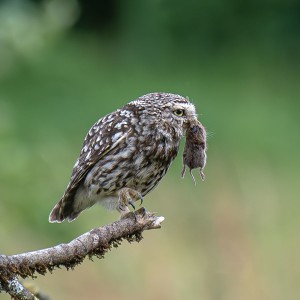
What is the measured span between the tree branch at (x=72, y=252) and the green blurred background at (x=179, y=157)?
3189mm

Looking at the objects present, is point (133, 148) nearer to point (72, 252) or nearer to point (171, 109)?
point (171, 109)

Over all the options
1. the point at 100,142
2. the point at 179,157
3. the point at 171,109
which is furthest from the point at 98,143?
the point at 179,157

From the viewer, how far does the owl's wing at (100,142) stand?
22.7 feet

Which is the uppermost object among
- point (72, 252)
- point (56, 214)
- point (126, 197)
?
point (56, 214)

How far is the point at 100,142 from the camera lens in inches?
274

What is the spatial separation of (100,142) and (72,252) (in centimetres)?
202

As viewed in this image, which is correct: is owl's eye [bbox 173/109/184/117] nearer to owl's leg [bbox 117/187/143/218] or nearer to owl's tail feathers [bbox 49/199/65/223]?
owl's leg [bbox 117/187/143/218]

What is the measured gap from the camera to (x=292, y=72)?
60.0ft

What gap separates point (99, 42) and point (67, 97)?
2221 millimetres

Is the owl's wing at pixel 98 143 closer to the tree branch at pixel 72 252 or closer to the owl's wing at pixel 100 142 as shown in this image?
the owl's wing at pixel 100 142

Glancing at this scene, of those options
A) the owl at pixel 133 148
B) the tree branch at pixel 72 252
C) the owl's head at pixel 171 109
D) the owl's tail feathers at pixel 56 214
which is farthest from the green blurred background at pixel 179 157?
the tree branch at pixel 72 252

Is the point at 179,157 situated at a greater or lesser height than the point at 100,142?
greater

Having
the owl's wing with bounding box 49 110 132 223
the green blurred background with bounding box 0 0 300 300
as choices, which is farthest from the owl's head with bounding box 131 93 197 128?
the green blurred background with bounding box 0 0 300 300

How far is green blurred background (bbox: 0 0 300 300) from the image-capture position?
9.38 metres
